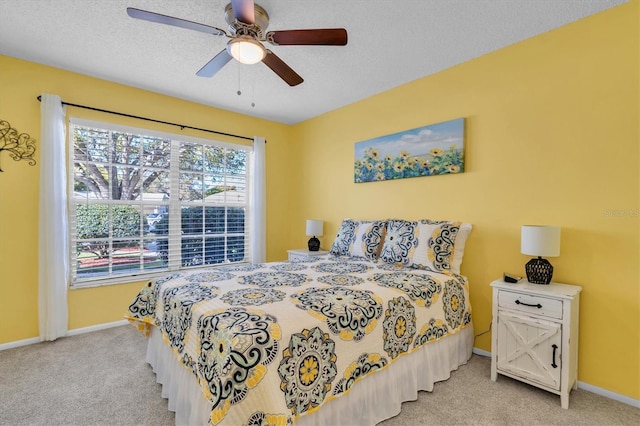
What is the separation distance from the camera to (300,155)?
4.73 meters

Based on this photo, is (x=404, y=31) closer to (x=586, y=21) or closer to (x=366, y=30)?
(x=366, y=30)

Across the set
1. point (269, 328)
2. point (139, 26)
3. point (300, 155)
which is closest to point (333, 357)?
point (269, 328)

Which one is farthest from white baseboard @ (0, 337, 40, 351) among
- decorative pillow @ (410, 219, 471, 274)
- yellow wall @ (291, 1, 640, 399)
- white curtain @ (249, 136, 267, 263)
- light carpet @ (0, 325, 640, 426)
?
yellow wall @ (291, 1, 640, 399)

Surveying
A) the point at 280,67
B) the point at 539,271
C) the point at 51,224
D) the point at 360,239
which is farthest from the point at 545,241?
the point at 51,224

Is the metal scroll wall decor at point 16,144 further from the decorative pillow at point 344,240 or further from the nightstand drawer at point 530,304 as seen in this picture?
the nightstand drawer at point 530,304

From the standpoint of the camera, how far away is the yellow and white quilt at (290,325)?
1256 mm

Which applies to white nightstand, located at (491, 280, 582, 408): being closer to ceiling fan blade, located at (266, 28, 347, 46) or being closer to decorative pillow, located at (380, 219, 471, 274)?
decorative pillow, located at (380, 219, 471, 274)

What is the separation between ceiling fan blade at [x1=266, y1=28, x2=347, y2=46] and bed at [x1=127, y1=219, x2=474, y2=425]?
1.60 meters

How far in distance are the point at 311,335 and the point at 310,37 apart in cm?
175

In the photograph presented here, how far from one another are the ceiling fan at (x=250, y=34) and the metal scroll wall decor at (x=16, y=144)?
2.06 metres

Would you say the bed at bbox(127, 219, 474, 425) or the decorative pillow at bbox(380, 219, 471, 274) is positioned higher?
the decorative pillow at bbox(380, 219, 471, 274)

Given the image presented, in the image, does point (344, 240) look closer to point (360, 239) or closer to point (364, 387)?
point (360, 239)

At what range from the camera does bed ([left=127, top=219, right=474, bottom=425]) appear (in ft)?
4.22

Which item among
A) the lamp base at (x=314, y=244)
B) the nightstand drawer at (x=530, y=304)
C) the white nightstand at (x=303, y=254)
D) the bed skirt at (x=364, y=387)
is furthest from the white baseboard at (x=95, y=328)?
the nightstand drawer at (x=530, y=304)
